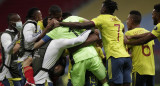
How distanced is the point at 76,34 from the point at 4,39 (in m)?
1.80

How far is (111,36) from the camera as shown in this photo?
13.6ft

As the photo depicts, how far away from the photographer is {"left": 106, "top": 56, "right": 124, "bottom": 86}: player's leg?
4.09 metres

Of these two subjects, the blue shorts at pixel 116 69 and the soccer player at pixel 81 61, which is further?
the blue shorts at pixel 116 69

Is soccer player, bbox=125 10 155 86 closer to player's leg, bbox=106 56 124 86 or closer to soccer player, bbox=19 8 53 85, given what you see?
player's leg, bbox=106 56 124 86

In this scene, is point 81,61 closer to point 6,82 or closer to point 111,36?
point 111,36

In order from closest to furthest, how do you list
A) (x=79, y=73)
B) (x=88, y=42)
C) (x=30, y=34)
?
(x=79, y=73), (x=88, y=42), (x=30, y=34)

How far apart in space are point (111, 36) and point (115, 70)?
1.64 feet

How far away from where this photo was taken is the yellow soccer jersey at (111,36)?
4.11 meters

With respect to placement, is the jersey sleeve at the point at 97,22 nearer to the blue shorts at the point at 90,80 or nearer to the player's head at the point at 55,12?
the player's head at the point at 55,12

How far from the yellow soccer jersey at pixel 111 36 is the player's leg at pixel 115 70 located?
0.24ft

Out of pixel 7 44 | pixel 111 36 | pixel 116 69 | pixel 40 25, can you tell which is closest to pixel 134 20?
pixel 111 36

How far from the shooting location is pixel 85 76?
3.95 meters

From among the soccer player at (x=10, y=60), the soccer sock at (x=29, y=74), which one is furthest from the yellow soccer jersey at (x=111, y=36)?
the soccer player at (x=10, y=60)

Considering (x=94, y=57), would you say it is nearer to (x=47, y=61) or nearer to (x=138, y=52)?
(x=47, y=61)
